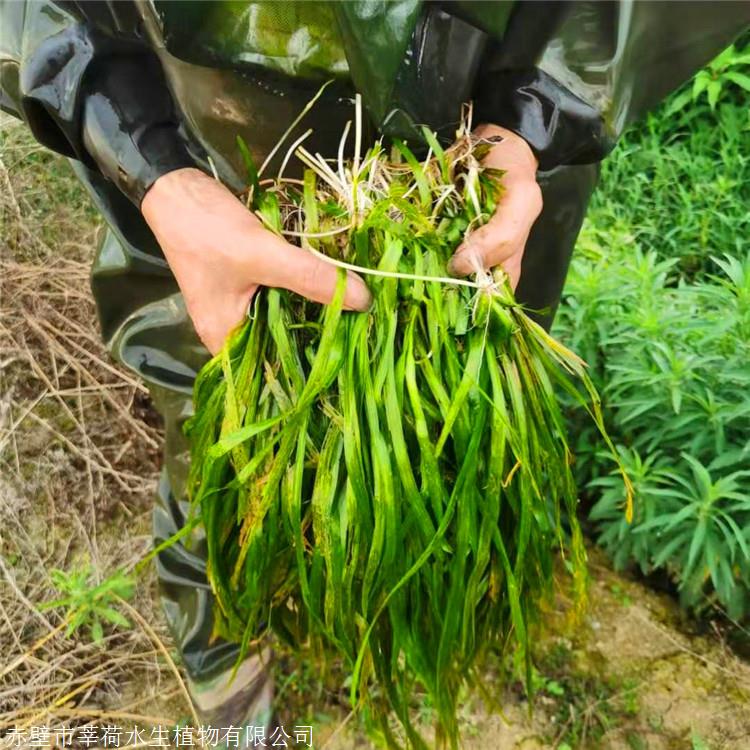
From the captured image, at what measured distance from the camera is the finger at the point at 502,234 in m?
0.73

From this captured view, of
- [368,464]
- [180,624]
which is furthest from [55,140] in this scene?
[180,624]

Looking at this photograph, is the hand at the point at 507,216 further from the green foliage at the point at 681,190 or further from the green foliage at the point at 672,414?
the green foliage at the point at 681,190

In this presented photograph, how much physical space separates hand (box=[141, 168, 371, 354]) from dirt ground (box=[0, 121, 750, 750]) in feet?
2.23

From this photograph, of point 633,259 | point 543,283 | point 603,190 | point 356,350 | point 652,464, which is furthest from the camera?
point 603,190

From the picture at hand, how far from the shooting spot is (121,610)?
152cm

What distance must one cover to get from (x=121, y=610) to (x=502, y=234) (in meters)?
1.16

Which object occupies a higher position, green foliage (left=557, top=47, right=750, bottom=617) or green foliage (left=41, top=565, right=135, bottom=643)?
green foliage (left=557, top=47, right=750, bottom=617)

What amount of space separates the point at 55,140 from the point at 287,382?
1.28ft

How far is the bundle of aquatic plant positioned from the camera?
730mm

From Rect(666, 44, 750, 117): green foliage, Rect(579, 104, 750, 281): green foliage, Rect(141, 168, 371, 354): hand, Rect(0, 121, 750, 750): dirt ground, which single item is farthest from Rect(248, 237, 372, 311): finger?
Rect(666, 44, 750, 117): green foliage

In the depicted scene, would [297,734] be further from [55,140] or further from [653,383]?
[55,140]

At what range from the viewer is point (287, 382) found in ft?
2.52

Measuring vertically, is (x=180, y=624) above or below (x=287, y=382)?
below

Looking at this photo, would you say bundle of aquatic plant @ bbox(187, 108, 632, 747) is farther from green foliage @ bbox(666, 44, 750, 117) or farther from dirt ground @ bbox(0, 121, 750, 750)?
green foliage @ bbox(666, 44, 750, 117)
